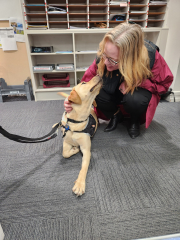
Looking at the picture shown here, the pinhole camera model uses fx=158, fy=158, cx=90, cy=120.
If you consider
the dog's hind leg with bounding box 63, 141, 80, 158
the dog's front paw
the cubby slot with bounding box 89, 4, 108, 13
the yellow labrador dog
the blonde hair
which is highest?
the cubby slot with bounding box 89, 4, 108, 13

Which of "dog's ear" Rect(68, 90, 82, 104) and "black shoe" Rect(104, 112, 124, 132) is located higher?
"dog's ear" Rect(68, 90, 82, 104)

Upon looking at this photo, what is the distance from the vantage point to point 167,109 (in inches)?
78.2

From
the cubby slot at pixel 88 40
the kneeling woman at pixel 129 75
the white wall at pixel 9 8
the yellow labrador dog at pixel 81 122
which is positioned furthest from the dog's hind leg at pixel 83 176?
the white wall at pixel 9 8

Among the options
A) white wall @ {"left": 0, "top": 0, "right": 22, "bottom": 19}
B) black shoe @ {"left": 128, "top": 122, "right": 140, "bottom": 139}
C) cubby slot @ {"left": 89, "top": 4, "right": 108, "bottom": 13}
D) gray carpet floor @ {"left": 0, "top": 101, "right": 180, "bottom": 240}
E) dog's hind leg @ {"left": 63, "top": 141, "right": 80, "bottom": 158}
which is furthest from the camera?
white wall @ {"left": 0, "top": 0, "right": 22, "bottom": 19}

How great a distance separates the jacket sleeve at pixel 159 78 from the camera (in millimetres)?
1201

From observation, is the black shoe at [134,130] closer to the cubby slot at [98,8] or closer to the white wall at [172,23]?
the white wall at [172,23]

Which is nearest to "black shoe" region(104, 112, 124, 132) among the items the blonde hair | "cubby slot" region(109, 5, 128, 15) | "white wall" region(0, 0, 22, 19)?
the blonde hair

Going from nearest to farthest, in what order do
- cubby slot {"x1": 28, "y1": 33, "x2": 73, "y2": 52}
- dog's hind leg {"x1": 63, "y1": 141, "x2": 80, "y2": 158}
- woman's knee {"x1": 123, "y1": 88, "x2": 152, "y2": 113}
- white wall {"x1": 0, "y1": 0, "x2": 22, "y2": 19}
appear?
dog's hind leg {"x1": 63, "y1": 141, "x2": 80, "y2": 158} < woman's knee {"x1": 123, "y1": 88, "x2": 152, "y2": 113} < white wall {"x1": 0, "y1": 0, "x2": 22, "y2": 19} < cubby slot {"x1": 28, "y1": 33, "x2": 73, "y2": 52}

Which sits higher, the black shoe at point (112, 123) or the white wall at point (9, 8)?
the white wall at point (9, 8)

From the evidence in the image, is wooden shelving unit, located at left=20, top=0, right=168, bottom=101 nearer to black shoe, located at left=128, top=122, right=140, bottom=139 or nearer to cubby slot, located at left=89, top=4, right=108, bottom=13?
cubby slot, located at left=89, top=4, right=108, bottom=13

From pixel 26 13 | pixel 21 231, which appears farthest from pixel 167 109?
pixel 26 13

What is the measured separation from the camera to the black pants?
126 centimetres

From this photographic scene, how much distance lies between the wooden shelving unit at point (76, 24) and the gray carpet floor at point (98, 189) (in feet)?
4.17

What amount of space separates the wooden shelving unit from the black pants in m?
1.05
